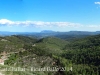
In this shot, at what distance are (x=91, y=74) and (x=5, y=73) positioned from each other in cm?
6786

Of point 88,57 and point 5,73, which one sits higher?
point 5,73

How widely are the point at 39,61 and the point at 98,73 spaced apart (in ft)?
130

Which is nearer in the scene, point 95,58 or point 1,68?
point 1,68

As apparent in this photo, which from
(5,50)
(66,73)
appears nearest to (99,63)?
(66,73)

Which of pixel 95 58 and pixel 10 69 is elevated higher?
pixel 10 69

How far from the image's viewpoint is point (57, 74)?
5012cm

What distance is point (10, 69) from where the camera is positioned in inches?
1000

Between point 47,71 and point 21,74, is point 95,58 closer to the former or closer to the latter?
point 47,71

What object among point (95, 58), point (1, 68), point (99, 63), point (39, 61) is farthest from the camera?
point (95, 58)

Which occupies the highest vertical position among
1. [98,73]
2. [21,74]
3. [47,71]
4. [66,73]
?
[21,74]

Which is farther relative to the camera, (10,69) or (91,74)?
(91,74)

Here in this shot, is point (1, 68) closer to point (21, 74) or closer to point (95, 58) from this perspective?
point (21, 74)

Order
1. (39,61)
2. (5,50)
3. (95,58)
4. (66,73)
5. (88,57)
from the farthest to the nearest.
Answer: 1. (88,57)
2. (95,58)
3. (5,50)
4. (39,61)
5. (66,73)

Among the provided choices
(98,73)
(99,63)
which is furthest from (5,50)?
(99,63)
